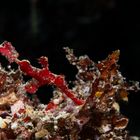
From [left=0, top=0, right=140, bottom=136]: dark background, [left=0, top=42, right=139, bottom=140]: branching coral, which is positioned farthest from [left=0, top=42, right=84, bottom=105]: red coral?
[left=0, top=0, right=140, bottom=136]: dark background

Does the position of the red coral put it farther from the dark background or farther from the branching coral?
the dark background

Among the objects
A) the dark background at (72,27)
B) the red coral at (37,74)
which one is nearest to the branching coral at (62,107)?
the red coral at (37,74)

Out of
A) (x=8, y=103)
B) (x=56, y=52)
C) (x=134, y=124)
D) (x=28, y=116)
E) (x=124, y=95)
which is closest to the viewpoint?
(x=28, y=116)

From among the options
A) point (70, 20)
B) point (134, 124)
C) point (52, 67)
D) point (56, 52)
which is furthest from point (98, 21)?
point (134, 124)

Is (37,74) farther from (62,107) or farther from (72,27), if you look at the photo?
(72,27)

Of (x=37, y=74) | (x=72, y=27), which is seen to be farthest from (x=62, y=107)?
(x=72, y=27)

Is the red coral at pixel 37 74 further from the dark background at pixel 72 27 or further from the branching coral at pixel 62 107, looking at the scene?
the dark background at pixel 72 27

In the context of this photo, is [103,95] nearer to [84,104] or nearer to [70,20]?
[84,104]
